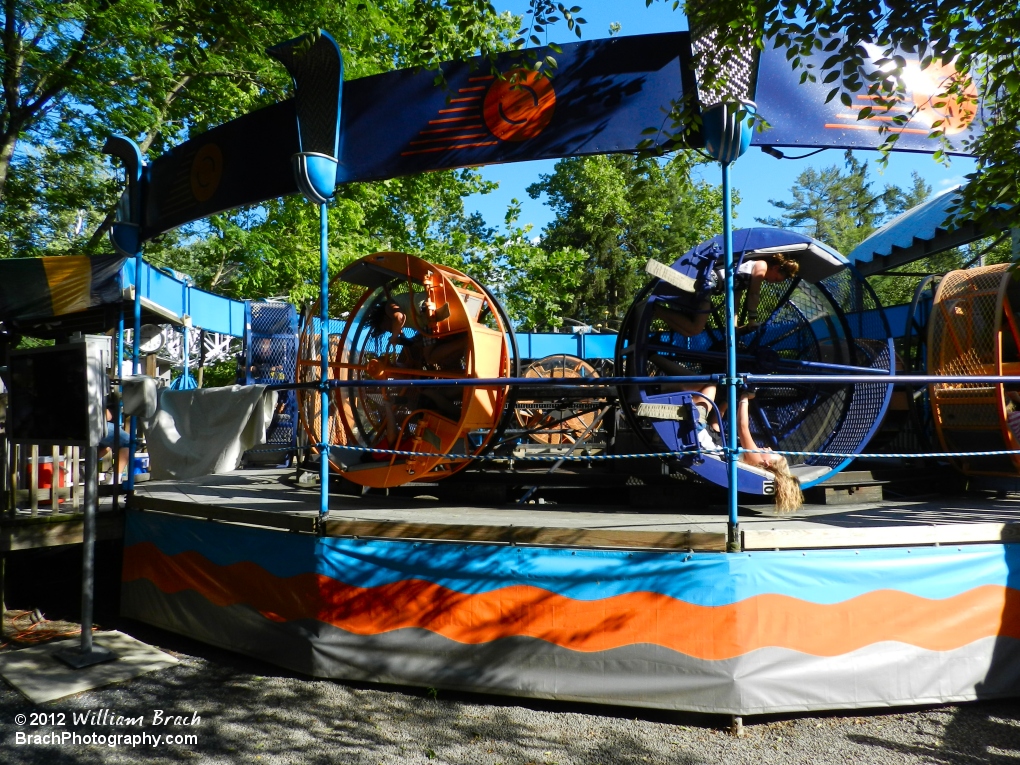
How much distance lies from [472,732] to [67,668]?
9.90ft

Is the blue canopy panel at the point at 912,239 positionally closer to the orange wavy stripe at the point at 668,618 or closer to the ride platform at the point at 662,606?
the ride platform at the point at 662,606

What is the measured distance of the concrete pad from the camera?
469 centimetres

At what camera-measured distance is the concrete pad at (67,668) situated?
4.69 meters

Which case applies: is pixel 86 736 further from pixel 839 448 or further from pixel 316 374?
pixel 839 448

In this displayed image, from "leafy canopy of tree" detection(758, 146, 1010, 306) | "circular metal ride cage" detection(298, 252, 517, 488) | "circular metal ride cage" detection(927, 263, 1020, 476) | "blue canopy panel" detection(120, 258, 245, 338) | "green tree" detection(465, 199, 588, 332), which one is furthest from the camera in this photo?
"leafy canopy of tree" detection(758, 146, 1010, 306)

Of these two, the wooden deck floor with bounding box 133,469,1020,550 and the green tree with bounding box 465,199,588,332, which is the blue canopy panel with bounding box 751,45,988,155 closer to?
the wooden deck floor with bounding box 133,469,1020,550

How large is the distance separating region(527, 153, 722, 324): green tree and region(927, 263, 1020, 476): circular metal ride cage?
21.2m

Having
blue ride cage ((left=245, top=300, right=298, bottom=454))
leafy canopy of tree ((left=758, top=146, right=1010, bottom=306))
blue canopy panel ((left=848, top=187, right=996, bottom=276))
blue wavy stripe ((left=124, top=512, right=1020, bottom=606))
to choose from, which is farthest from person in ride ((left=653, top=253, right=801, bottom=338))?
leafy canopy of tree ((left=758, top=146, right=1010, bottom=306))

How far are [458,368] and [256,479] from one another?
10.6ft

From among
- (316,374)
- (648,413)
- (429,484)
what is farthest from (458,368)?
(316,374)

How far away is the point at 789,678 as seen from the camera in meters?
4.02

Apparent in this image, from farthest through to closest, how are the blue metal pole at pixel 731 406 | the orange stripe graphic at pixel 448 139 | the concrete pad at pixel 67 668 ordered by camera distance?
the orange stripe graphic at pixel 448 139, the concrete pad at pixel 67 668, the blue metal pole at pixel 731 406

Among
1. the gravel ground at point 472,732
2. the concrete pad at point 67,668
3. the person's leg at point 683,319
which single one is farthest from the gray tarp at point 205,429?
the person's leg at point 683,319

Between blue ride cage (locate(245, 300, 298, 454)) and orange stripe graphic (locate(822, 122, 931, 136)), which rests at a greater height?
orange stripe graphic (locate(822, 122, 931, 136))
